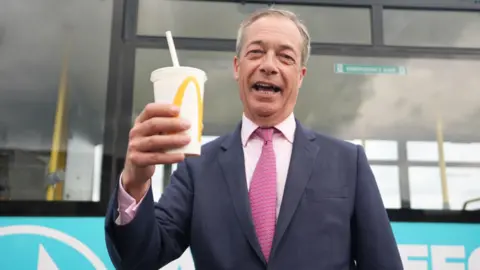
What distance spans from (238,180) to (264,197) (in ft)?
0.30

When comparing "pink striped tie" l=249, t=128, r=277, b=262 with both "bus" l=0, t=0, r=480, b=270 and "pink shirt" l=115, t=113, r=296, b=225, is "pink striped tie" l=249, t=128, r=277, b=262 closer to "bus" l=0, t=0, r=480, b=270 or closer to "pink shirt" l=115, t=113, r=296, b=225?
"pink shirt" l=115, t=113, r=296, b=225

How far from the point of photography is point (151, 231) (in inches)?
45.3

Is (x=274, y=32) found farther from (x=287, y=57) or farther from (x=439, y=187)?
(x=439, y=187)

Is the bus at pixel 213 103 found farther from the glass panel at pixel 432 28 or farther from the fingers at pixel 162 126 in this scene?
the fingers at pixel 162 126

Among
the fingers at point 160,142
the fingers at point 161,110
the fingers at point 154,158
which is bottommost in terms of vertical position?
the fingers at point 154,158

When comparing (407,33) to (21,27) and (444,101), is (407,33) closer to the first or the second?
(444,101)

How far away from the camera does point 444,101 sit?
3.26 m

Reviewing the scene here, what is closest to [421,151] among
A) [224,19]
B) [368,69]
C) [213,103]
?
[368,69]

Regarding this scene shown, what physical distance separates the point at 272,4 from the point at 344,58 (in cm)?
66

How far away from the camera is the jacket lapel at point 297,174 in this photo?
49.1 inches

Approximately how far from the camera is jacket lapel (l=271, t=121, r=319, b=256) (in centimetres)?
125

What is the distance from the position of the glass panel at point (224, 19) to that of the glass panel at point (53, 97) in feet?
1.08

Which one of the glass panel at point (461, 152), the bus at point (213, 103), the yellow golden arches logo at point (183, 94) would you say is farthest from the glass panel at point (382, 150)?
the yellow golden arches logo at point (183, 94)

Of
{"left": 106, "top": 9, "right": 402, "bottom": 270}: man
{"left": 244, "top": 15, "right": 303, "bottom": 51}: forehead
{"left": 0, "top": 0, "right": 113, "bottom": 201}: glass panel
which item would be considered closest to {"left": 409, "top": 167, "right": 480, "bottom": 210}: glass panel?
{"left": 106, "top": 9, "right": 402, "bottom": 270}: man
